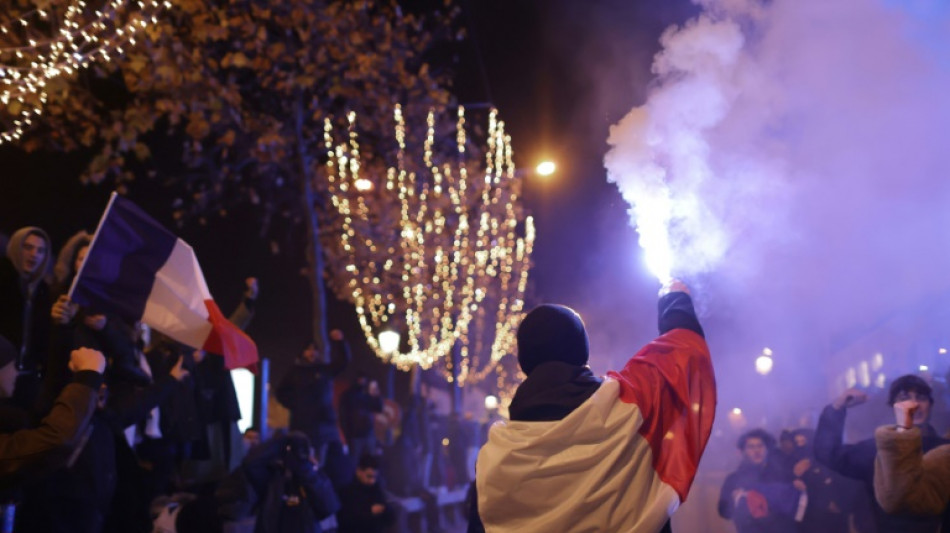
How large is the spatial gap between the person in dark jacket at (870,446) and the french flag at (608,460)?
7.81 ft

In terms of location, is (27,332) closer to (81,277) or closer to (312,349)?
(81,277)

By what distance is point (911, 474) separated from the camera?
5.57m

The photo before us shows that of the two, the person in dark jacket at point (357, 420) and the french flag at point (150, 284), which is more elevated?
the french flag at point (150, 284)

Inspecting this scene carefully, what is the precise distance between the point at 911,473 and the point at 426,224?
18856 mm

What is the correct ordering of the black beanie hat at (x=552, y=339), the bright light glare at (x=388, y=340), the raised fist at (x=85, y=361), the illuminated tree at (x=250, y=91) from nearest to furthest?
the black beanie hat at (x=552, y=339)
the raised fist at (x=85, y=361)
the illuminated tree at (x=250, y=91)
the bright light glare at (x=388, y=340)

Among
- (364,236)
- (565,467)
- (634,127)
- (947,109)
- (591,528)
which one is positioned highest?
(364,236)

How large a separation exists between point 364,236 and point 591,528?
62.1 feet

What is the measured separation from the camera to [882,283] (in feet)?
47.3

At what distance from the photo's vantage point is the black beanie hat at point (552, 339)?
177 inches

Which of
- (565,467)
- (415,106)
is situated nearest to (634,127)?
(565,467)

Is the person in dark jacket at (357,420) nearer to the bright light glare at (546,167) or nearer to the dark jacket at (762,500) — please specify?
the bright light glare at (546,167)

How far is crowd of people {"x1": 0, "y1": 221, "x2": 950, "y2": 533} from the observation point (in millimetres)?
4184

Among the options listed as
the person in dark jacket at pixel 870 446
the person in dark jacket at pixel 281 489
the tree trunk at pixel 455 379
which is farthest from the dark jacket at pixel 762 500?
the tree trunk at pixel 455 379

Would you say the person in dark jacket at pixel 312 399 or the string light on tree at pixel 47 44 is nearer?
the string light on tree at pixel 47 44
